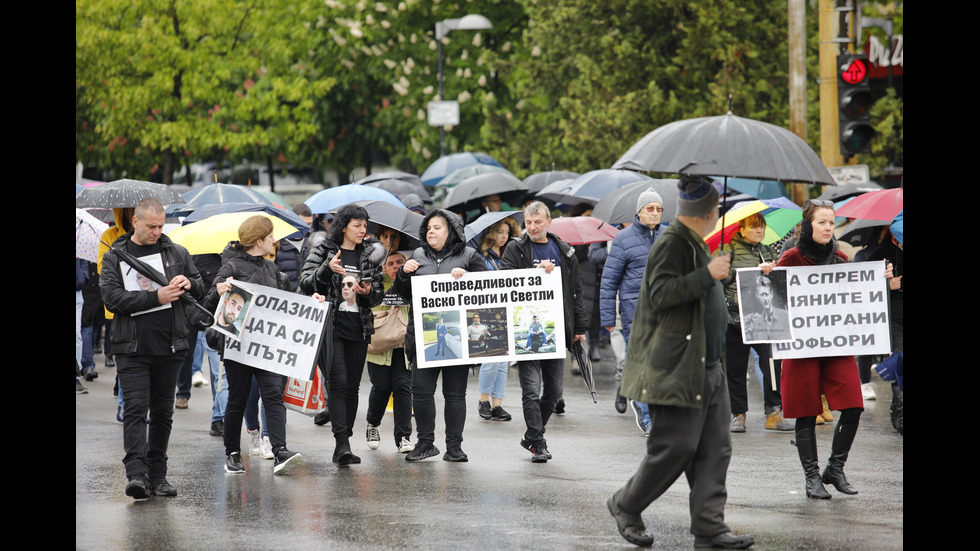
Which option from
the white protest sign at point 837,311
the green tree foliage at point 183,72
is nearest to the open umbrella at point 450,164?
the green tree foliage at point 183,72

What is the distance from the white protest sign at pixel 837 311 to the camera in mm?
8227

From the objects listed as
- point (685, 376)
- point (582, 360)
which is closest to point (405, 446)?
point (582, 360)

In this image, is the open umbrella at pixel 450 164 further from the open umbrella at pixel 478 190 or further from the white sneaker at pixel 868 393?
the white sneaker at pixel 868 393

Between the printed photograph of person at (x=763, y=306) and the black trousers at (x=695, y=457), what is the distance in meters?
1.72

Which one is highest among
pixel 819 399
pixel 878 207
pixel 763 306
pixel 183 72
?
pixel 183 72

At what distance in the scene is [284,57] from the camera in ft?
95.6

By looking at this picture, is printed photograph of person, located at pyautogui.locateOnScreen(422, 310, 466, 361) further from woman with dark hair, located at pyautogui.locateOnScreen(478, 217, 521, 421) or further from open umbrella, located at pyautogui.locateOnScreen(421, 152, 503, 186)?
open umbrella, located at pyautogui.locateOnScreen(421, 152, 503, 186)

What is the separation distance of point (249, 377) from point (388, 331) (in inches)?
45.3

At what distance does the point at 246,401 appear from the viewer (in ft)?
29.6

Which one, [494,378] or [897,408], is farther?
[494,378]

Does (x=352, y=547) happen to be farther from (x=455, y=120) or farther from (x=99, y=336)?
(x=455, y=120)

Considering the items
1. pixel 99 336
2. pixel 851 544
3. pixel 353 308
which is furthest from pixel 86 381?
pixel 851 544

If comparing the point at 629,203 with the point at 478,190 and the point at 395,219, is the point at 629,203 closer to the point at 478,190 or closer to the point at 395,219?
the point at 478,190
